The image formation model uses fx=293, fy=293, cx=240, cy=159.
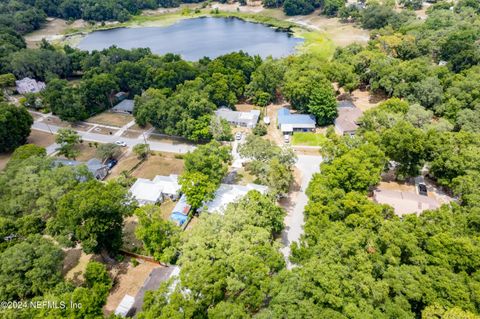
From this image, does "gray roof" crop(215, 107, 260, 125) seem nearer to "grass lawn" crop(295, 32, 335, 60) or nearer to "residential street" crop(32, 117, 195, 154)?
"residential street" crop(32, 117, 195, 154)

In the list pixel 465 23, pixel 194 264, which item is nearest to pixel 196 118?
pixel 194 264

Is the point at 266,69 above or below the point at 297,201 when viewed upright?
above

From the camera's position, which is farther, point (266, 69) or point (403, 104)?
point (266, 69)

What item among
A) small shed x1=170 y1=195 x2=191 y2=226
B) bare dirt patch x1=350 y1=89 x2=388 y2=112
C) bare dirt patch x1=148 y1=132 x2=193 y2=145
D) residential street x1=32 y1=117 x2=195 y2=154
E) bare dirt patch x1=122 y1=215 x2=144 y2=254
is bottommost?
bare dirt patch x1=122 y1=215 x2=144 y2=254

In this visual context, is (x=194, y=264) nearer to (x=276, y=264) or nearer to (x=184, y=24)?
(x=276, y=264)

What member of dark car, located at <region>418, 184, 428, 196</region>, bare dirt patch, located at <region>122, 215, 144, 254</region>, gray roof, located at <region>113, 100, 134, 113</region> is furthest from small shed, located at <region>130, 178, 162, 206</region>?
dark car, located at <region>418, 184, 428, 196</region>

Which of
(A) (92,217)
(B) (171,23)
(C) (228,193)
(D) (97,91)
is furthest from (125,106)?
(B) (171,23)

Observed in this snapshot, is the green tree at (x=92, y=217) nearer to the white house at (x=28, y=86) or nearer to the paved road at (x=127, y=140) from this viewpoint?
the paved road at (x=127, y=140)
